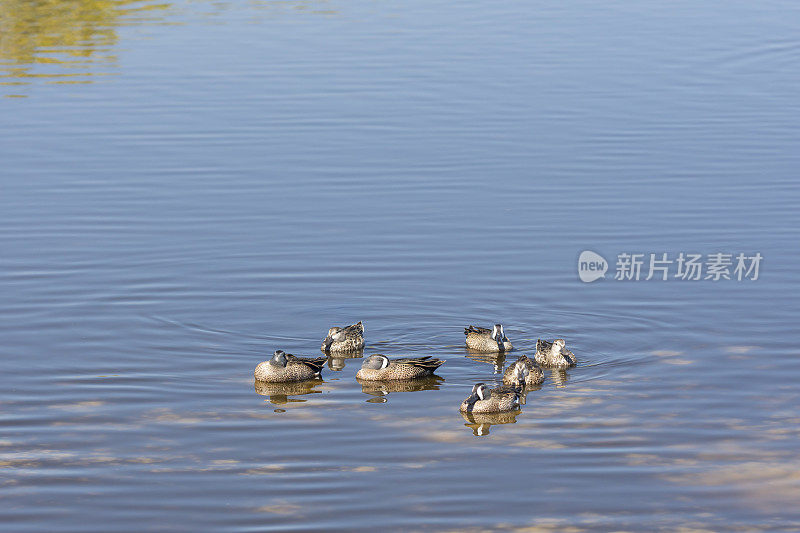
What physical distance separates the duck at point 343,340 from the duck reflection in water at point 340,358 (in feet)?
0.18

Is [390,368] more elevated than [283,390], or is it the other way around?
[390,368]

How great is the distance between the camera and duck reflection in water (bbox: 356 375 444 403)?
13.4 metres

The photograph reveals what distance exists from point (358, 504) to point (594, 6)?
93.9 feet

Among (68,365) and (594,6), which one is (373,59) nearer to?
(594,6)

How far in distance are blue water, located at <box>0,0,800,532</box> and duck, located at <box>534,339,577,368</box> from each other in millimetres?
199

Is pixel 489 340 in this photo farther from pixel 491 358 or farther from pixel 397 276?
pixel 397 276

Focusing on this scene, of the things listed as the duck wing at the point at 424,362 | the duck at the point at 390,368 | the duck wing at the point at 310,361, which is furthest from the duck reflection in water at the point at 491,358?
the duck wing at the point at 310,361

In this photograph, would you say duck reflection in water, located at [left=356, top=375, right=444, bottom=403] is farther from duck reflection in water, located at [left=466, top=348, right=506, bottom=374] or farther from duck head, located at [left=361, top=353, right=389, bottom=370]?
duck reflection in water, located at [left=466, top=348, right=506, bottom=374]

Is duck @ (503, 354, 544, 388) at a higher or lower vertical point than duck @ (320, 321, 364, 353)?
lower

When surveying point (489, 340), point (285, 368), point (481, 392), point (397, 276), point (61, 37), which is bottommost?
point (481, 392)

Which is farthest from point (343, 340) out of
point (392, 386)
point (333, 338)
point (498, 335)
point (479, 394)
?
point (479, 394)

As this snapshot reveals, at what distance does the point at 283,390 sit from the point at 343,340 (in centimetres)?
113

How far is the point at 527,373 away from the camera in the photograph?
13.4 m

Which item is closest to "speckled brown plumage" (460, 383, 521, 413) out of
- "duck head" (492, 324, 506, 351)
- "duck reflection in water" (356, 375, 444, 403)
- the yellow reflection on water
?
"duck reflection in water" (356, 375, 444, 403)
